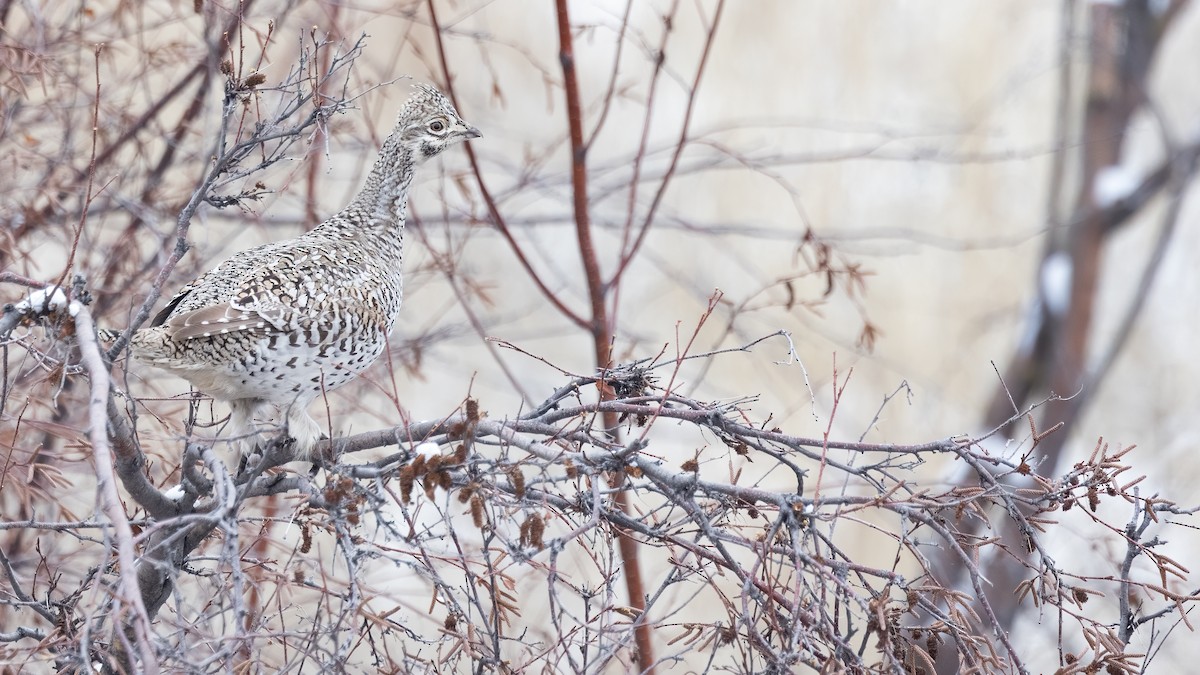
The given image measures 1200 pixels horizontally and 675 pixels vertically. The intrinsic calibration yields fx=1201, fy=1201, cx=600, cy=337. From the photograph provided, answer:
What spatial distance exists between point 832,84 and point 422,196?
372cm

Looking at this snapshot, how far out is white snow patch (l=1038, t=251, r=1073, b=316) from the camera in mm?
→ 8188

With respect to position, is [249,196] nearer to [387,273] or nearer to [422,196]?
[387,273]

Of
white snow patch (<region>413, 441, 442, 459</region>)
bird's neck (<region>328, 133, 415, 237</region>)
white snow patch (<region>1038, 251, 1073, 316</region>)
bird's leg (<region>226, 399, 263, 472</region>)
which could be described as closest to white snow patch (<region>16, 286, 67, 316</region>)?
white snow patch (<region>413, 441, 442, 459</region>)

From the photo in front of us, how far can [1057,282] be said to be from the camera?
8.27 metres

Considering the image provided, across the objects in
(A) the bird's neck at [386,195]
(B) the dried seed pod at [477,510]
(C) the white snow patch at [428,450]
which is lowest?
(B) the dried seed pod at [477,510]

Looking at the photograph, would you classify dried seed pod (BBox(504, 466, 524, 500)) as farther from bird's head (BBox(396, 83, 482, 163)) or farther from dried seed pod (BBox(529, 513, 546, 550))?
bird's head (BBox(396, 83, 482, 163))

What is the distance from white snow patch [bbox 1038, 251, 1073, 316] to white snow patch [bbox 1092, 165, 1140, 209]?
18.4 inches

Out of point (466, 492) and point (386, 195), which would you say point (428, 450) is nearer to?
point (466, 492)

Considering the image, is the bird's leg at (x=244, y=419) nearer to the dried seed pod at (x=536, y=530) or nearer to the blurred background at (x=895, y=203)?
the dried seed pod at (x=536, y=530)

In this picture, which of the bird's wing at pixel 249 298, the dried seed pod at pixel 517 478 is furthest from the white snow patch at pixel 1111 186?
the dried seed pod at pixel 517 478

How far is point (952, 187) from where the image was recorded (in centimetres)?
1065

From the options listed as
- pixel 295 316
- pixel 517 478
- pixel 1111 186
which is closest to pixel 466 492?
pixel 517 478

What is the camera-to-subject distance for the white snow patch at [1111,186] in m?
8.20

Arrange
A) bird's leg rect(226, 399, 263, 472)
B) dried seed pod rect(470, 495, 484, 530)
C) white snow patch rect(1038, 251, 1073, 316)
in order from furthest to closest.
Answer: white snow patch rect(1038, 251, 1073, 316) < bird's leg rect(226, 399, 263, 472) < dried seed pod rect(470, 495, 484, 530)
